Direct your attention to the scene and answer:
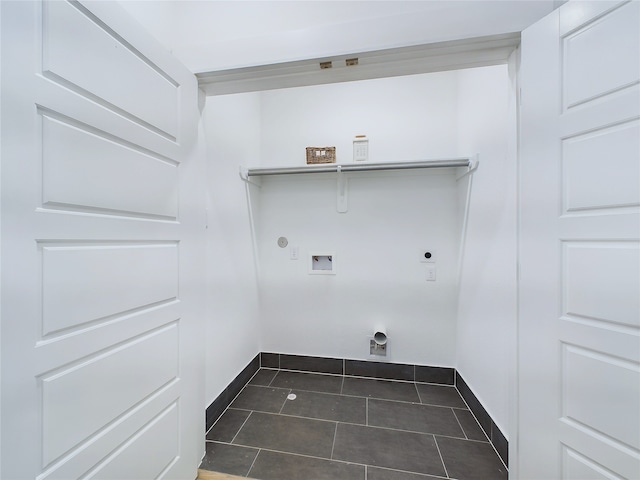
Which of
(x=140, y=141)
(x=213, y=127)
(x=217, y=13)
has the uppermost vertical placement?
(x=217, y=13)

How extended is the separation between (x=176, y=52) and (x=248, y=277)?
164 cm

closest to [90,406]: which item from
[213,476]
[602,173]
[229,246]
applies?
[213,476]

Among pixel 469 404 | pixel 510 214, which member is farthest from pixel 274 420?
pixel 510 214

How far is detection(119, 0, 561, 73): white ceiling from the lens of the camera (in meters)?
1.12

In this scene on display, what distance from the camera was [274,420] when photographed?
1.77m

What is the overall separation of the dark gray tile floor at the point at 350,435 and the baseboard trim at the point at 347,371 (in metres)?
0.06

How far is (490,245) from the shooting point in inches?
64.7

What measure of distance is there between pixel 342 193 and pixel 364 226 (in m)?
0.37

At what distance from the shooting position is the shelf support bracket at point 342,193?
7.79 ft

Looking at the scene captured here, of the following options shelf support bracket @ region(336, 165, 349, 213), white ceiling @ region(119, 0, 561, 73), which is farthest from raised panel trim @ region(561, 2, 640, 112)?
shelf support bracket @ region(336, 165, 349, 213)

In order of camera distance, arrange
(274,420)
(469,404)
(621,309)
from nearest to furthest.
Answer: (621,309) → (274,420) → (469,404)

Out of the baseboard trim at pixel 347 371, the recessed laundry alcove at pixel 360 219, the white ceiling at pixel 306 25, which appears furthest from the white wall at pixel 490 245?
the white ceiling at pixel 306 25

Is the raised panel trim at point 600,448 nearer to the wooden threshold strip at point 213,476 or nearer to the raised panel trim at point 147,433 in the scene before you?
the wooden threshold strip at point 213,476

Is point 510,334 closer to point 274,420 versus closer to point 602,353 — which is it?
point 602,353
